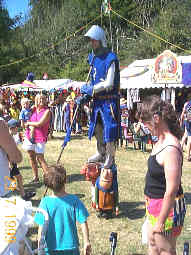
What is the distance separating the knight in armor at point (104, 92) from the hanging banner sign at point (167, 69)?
6.29 meters

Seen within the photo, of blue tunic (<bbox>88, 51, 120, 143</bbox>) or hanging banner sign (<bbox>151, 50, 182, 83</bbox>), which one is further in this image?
hanging banner sign (<bbox>151, 50, 182, 83</bbox>)

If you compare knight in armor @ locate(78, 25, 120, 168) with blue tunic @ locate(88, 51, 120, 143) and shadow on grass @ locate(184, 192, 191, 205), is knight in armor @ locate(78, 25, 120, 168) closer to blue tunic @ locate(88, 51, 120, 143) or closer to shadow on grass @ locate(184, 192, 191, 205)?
blue tunic @ locate(88, 51, 120, 143)

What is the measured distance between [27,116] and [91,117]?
4563 mm

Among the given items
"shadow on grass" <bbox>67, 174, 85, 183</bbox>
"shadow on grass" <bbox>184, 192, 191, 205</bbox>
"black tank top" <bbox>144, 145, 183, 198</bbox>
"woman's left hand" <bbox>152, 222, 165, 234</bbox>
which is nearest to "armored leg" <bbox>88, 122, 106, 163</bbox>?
"shadow on grass" <bbox>184, 192, 191, 205</bbox>

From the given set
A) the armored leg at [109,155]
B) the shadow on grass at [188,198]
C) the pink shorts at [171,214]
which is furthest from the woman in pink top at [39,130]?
the pink shorts at [171,214]

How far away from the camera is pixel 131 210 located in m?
4.68

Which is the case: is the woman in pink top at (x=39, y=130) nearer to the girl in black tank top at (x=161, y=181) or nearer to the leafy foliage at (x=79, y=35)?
the girl in black tank top at (x=161, y=181)

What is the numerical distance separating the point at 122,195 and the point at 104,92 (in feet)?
6.54

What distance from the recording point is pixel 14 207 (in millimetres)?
1933

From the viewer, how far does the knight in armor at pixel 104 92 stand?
161 inches

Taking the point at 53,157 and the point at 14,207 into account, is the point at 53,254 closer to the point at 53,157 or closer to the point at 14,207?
the point at 14,207

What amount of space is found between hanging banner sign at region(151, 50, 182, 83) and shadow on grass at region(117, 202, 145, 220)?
246 inches

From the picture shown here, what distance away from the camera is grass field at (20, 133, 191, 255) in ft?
12.1

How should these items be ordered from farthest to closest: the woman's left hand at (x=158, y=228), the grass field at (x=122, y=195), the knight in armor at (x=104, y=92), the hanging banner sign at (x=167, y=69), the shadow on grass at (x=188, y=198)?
1. the hanging banner sign at (x=167, y=69)
2. the shadow on grass at (x=188, y=198)
3. the knight in armor at (x=104, y=92)
4. the grass field at (x=122, y=195)
5. the woman's left hand at (x=158, y=228)
